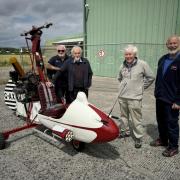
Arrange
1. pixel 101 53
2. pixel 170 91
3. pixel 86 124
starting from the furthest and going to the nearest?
pixel 101 53 < pixel 170 91 < pixel 86 124

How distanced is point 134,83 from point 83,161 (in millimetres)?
1574

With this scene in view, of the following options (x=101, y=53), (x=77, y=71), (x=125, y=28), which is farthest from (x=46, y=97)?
(x=125, y=28)

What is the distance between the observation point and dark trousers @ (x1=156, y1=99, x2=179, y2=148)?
13.7ft

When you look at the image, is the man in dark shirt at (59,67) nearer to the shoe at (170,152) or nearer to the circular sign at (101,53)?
the shoe at (170,152)

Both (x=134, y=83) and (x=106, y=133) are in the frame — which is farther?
(x=134, y=83)

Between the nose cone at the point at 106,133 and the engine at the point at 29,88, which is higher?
the engine at the point at 29,88

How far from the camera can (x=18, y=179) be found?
3674 millimetres

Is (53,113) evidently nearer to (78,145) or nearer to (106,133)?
(78,145)

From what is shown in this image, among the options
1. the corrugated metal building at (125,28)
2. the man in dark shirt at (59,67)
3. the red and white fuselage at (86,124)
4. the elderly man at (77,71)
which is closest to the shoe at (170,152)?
the red and white fuselage at (86,124)

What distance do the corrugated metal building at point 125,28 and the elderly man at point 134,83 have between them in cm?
651

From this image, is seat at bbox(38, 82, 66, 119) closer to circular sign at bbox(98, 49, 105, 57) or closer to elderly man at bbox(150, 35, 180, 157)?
elderly man at bbox(150, 35, 180, 157)

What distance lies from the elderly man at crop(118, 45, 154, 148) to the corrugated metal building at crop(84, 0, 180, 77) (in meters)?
6.51

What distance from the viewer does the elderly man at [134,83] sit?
4.46 meters

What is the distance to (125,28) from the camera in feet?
42.2
